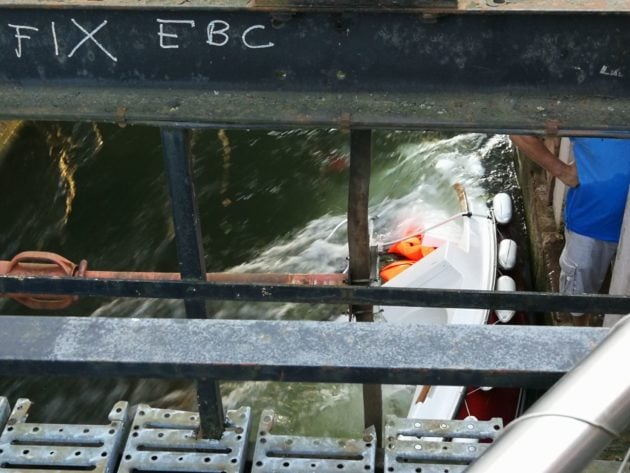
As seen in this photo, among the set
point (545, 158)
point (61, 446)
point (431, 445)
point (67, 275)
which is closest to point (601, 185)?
point (545, 158)

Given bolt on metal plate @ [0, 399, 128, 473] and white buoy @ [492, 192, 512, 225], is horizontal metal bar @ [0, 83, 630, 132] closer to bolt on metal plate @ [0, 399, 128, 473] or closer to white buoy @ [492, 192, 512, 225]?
bolt on metal plate @ [0, 399, 128, 473]

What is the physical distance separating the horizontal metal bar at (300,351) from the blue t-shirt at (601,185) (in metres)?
3.99

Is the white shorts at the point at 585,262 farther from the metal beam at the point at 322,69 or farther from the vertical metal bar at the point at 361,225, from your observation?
the metal beam at the point at 322,69

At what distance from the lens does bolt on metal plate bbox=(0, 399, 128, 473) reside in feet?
10.2

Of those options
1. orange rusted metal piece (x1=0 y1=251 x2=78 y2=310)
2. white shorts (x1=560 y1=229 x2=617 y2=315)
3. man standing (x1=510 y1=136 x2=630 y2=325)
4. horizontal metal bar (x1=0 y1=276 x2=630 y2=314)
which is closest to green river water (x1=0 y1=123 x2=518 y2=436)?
white shorts (x1=560 y1=229 x2=617 y2=315)

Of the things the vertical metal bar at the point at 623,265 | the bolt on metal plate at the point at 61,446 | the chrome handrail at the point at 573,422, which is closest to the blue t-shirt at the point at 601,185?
the vertical metal bar at the point at 623,265

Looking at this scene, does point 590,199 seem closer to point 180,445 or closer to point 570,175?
point 570,175

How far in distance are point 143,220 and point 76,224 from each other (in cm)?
84

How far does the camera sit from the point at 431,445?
123 inches

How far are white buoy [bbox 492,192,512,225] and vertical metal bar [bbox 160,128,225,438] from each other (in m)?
5.88

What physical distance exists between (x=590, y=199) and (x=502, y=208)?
3016 millimetres

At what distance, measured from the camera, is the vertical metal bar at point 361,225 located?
12.2 ft

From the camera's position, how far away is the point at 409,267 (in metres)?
8.06

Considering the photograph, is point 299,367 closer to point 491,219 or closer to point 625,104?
point 625,104
